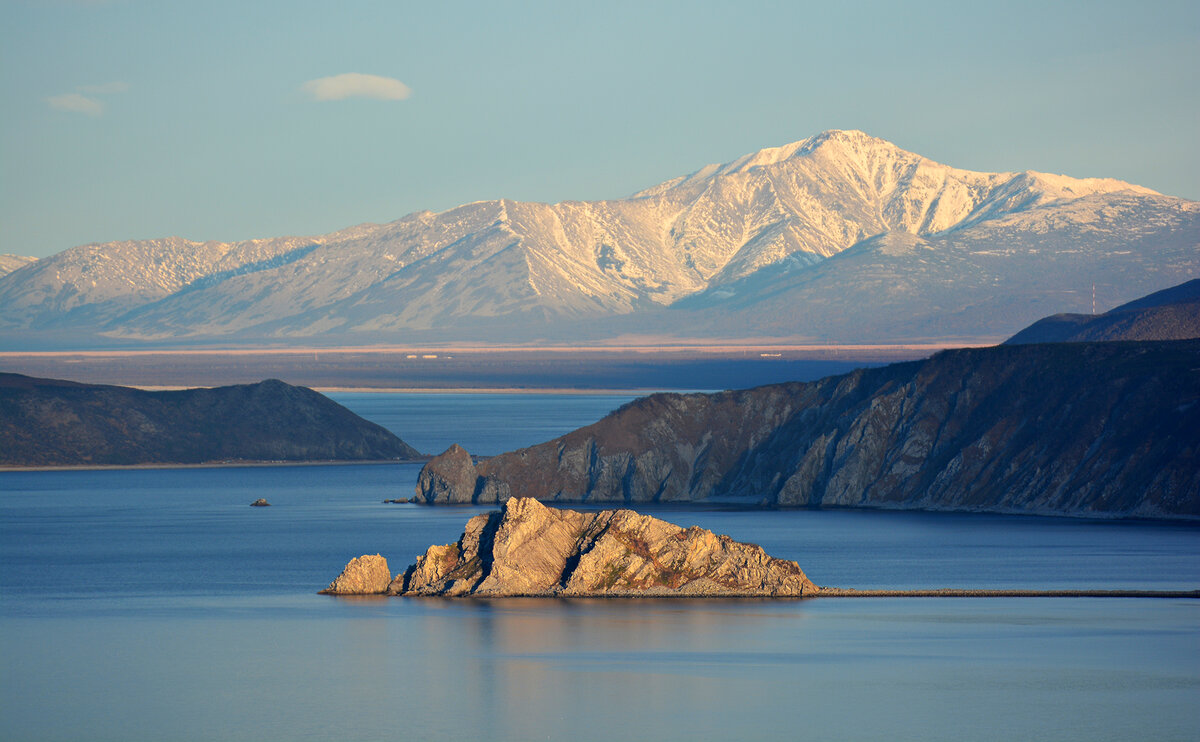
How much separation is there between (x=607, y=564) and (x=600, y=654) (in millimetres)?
15251

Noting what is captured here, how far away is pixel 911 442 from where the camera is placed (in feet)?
527

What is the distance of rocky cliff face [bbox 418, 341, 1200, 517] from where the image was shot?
147000mm

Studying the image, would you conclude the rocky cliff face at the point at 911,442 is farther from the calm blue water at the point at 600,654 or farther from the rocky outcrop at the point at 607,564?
the rocky outcrop at the point at 607,564

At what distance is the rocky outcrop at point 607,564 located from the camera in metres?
96.8

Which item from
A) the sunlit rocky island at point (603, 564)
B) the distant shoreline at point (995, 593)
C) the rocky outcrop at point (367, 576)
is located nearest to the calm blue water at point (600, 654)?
the sunlit rocky island at point (603, 564)

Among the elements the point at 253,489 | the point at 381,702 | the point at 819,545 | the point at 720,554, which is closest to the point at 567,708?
the point at 381,702

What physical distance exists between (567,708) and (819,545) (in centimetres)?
5850

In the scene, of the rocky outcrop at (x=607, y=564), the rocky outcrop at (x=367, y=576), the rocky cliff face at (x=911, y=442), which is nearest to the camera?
the rocky outcrop at (x=607, y=564)

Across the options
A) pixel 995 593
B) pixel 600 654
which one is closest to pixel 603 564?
pixel 600 654

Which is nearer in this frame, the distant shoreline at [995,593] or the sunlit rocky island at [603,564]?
the sunlit rocky island at [603,564]

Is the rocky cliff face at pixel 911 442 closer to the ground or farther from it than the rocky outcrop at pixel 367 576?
farther from it

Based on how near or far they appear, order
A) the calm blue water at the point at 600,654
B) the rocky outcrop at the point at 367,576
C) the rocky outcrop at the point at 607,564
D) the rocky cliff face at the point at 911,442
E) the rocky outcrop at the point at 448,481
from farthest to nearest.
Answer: the rocky outcrop at the point at 448,481 → the rocky cliff face at the point at 911,442 → the rocky outcrop at the point at 367,576 → the rocky outcrop at the point at 607,564 → the calm blue water at the point at 600,654

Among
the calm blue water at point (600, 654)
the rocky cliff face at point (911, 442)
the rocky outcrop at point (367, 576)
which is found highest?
the rocky cliff face at point (911, 442)

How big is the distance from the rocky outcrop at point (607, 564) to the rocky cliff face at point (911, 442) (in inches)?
2117
